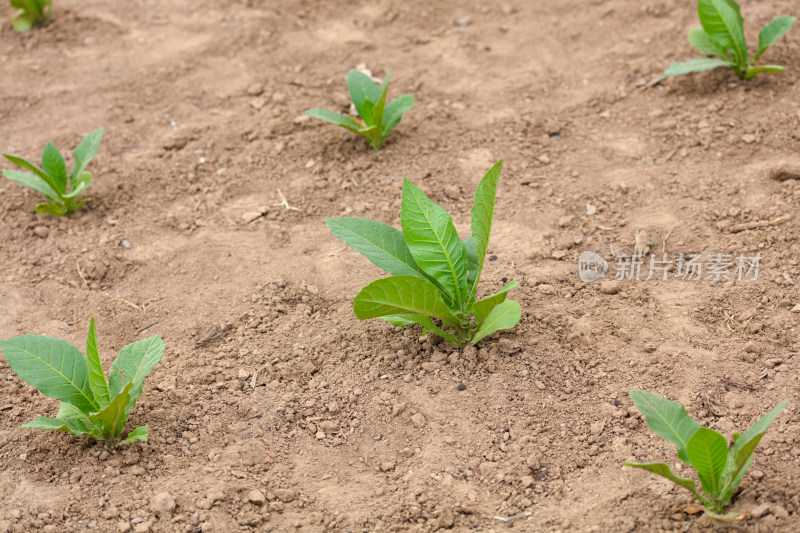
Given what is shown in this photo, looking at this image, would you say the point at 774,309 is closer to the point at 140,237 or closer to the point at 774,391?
the point at 774,391

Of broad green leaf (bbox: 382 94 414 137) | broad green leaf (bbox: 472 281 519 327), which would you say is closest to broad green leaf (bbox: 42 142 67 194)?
broad green leaf (bbox: 382 94 414 137)

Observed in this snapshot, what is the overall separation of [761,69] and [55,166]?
3.55 meters

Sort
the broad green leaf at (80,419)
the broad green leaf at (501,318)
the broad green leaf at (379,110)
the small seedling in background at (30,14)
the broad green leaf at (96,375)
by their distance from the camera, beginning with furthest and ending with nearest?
the small seedling in background at (30,14)
the broad green leaf at (379,110)
the broad green leaf at (501,318)
the broad green leaf at (80,419)
the broad green leaf at (96,375)

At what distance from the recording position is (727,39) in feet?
12.0

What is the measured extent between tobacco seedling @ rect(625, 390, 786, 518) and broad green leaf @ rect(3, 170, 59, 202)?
9.29ft

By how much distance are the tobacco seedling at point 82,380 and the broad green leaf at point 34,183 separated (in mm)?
1333

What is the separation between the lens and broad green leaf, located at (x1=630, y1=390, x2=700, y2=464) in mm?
1955

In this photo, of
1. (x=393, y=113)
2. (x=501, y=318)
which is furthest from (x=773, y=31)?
(x=501, y=318)

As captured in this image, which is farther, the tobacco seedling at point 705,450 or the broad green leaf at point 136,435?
the broad green leaf at point 136,435

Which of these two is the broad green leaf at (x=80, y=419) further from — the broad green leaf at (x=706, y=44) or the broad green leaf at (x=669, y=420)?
the broad green leaf at (x=706, y=44)

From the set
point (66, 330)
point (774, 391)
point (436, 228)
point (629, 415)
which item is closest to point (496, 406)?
point (629, 415)

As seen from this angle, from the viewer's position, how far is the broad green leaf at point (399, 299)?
229cm

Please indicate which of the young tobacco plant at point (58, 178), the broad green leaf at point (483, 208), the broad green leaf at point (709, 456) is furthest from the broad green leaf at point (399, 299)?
the young tobacco plant at point (58, 178)

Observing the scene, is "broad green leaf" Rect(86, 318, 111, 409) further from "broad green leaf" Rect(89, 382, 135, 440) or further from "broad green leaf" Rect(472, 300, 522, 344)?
"broad green leaf" Rect(472, 300, 522, 344)
